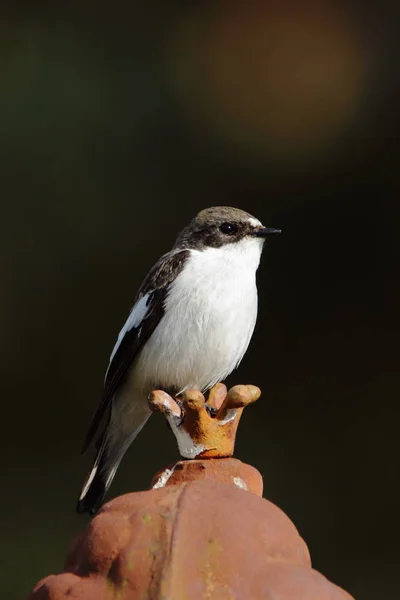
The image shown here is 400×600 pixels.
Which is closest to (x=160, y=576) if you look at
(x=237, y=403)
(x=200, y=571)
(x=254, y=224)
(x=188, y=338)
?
(x=200, y=571)

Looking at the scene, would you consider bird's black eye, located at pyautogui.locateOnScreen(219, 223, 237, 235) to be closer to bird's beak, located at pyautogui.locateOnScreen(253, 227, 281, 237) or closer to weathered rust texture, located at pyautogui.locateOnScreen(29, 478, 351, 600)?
bird's beak, located at pyautogui.locateOnScreen(253, 227, 281, 237)

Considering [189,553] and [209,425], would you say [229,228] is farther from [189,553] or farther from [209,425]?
[189,553]

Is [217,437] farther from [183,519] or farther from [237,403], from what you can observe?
[183,519]

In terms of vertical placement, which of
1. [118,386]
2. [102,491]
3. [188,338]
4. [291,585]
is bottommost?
[102,491]

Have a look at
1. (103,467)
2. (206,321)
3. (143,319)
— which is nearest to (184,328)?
(206,321)

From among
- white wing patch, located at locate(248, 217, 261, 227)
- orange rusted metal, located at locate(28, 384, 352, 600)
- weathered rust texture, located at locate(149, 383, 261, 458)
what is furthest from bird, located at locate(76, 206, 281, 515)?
orange rusted metal, located at locate(28, 384, 352, 600)

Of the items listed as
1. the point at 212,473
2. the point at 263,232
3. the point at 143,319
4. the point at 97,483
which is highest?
the point at 263,232
